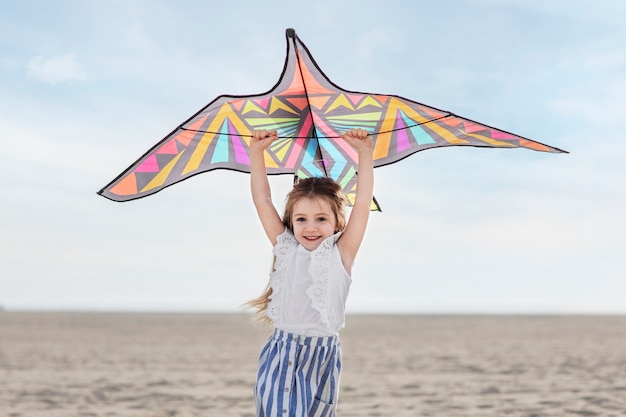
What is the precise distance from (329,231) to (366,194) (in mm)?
Result: 211

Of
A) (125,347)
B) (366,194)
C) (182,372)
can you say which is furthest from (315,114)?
(125,347)

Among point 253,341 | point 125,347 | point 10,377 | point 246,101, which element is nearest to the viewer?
point 246,101

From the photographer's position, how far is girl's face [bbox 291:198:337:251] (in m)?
2.90

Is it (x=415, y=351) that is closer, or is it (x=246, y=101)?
(x=246, y=101)

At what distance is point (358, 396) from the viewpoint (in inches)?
344

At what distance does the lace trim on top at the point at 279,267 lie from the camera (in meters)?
2.90

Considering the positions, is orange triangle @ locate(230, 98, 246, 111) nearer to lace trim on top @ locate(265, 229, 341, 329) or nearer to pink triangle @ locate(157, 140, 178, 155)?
pink triangle @ locate(157, 140, 178, 155)

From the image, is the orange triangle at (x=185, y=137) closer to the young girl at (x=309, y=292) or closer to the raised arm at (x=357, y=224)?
the young girl at (x=309, y=292)

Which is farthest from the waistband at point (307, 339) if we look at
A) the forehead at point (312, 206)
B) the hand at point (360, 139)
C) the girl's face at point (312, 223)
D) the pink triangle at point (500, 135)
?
the pink triangle at point (500, 135)

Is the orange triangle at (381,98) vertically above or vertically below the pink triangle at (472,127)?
above

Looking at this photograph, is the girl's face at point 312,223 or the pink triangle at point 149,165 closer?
the girl's face at point 312,223

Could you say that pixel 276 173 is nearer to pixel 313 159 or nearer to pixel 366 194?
pixel 313 159

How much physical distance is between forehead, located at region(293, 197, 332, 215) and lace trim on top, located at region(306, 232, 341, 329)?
0.15 m

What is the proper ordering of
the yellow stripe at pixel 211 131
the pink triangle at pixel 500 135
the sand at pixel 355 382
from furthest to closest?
the sand at pixel 355 382, the yellow stripe at pixel 211 131, the pink triangle at pixel 500 135
